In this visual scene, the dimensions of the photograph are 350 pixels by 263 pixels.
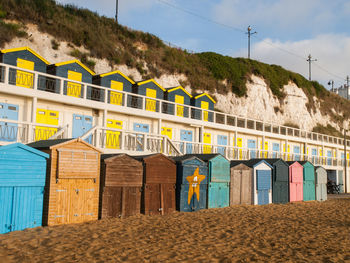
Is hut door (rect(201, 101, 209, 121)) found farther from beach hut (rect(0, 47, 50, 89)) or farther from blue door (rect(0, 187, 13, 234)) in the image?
blue door (rect(0, 187, 13, 234))

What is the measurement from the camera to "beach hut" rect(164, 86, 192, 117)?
86.1 feet

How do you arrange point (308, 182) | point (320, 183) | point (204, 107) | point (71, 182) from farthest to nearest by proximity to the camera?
point (204, 107)
point (320, 183)
point (308, 182)
point (71, 182)

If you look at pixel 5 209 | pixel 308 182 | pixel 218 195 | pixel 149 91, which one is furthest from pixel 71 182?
pixel 308 182

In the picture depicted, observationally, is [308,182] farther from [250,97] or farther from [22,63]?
[250,97]

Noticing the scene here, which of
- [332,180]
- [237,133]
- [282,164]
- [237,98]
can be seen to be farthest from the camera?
[237,98]

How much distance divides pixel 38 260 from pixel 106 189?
5.23m

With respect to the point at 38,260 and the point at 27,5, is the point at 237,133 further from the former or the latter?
the point at 38,260

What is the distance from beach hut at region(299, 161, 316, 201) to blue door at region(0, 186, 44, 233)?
17.0 metres

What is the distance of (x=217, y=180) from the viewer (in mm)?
16500

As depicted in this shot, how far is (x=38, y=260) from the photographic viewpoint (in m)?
7.38

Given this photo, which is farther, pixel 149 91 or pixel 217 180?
pixel 149 91

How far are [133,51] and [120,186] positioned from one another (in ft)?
88.3

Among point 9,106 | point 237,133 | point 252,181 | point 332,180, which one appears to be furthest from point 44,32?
point 332,180

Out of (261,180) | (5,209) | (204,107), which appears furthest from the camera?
(204,107)
